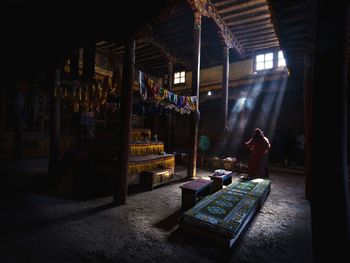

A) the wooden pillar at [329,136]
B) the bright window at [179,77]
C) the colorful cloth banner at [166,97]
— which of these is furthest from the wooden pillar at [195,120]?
the bright window at [179,77]

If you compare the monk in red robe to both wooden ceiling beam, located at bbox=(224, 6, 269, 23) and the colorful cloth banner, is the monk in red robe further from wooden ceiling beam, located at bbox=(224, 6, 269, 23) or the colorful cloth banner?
wooden ceiling beam, located at bbox=(224, 6, 269, 23)

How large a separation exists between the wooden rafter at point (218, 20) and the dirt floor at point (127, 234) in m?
7.60

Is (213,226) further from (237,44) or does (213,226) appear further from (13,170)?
(237,44)

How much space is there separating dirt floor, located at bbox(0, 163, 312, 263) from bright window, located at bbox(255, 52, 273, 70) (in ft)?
31.3

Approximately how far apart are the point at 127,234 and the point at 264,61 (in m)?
12.8

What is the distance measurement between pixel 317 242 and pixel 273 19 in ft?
17.1

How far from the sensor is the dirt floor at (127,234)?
2893mm

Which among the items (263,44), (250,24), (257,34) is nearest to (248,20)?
(250,24)

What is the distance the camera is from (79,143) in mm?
8070

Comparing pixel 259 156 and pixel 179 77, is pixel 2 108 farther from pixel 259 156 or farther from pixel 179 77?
pixel 259 156

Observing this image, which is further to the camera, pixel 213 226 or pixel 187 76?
pixel 187 76

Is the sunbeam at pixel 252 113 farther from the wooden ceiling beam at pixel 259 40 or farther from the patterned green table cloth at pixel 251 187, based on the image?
the patterned green table cloth at pixel 251 187

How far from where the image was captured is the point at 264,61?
1238 cm

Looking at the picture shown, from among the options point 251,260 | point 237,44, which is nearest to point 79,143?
point 251,260
